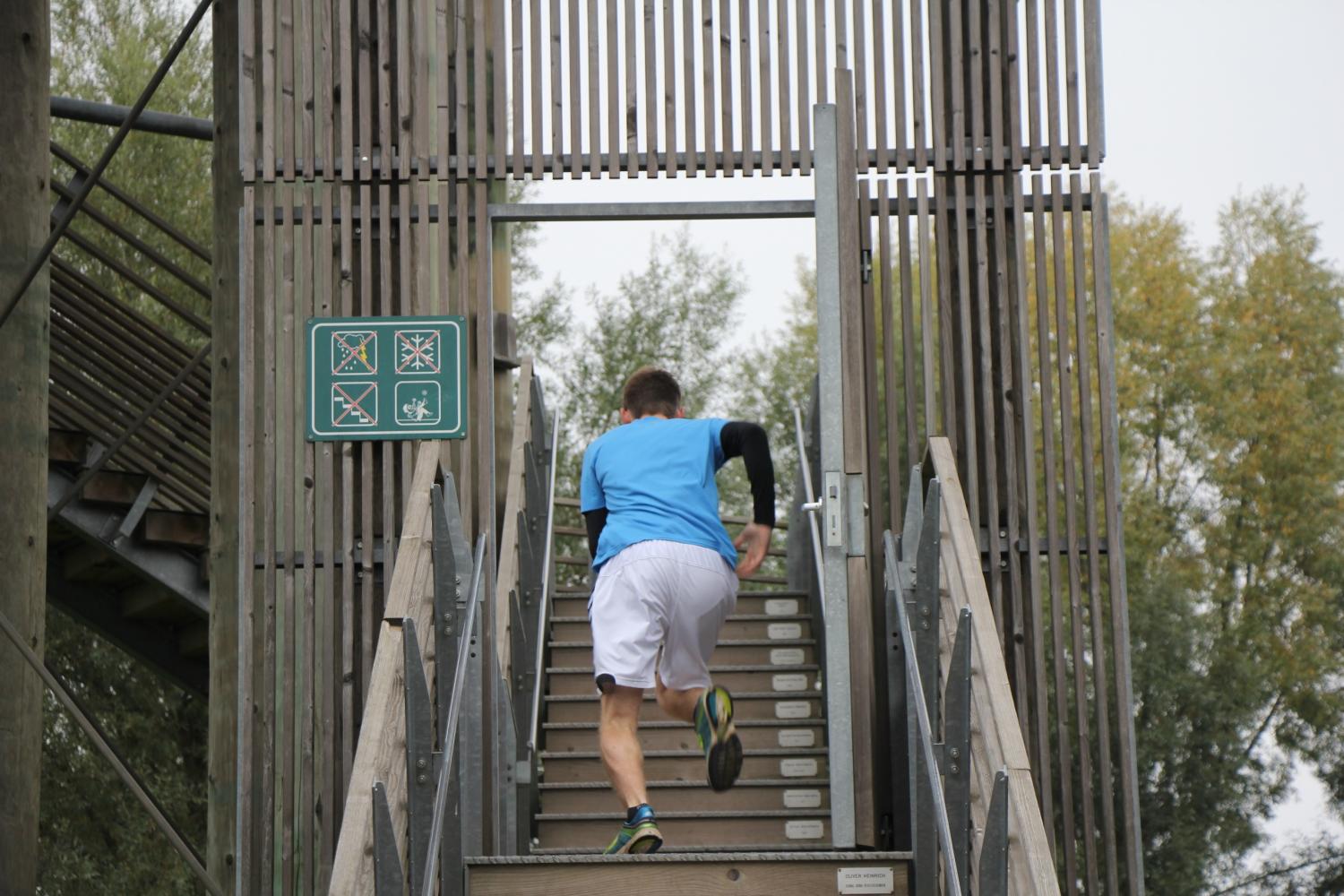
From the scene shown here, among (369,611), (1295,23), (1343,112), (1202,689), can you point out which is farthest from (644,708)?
(1295,23)

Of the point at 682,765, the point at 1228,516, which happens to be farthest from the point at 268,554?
the point at 1228,516

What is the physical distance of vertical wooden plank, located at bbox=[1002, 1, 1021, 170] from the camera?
7934mm

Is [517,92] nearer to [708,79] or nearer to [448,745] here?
[708,79]

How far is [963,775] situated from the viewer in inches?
214

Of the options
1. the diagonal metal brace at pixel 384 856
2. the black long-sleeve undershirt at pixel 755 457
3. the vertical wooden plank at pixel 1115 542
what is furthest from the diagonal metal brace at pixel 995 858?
the vertical wooden plank at pixel 1115 542

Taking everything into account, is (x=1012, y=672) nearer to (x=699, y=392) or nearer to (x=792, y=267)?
(x=699, y=392)

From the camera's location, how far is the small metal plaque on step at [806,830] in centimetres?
830

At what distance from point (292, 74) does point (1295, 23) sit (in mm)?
33823

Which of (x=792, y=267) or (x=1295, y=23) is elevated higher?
(x=1295, y=23)

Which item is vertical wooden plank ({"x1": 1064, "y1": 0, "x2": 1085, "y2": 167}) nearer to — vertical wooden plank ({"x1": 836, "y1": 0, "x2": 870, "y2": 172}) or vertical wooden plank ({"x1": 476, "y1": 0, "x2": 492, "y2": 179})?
vertical wooden plank ({"x1": 836, "y1": 0, "x2": 870, "y2": 172})

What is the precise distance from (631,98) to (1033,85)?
1.62 m

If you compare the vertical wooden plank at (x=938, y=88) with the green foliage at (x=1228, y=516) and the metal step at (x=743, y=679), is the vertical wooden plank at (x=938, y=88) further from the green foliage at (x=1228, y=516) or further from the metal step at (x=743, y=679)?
the green foliage at (x=1228, y=516)

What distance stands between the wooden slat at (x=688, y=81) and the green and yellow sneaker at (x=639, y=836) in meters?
2.89

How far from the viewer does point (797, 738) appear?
9.09 m
